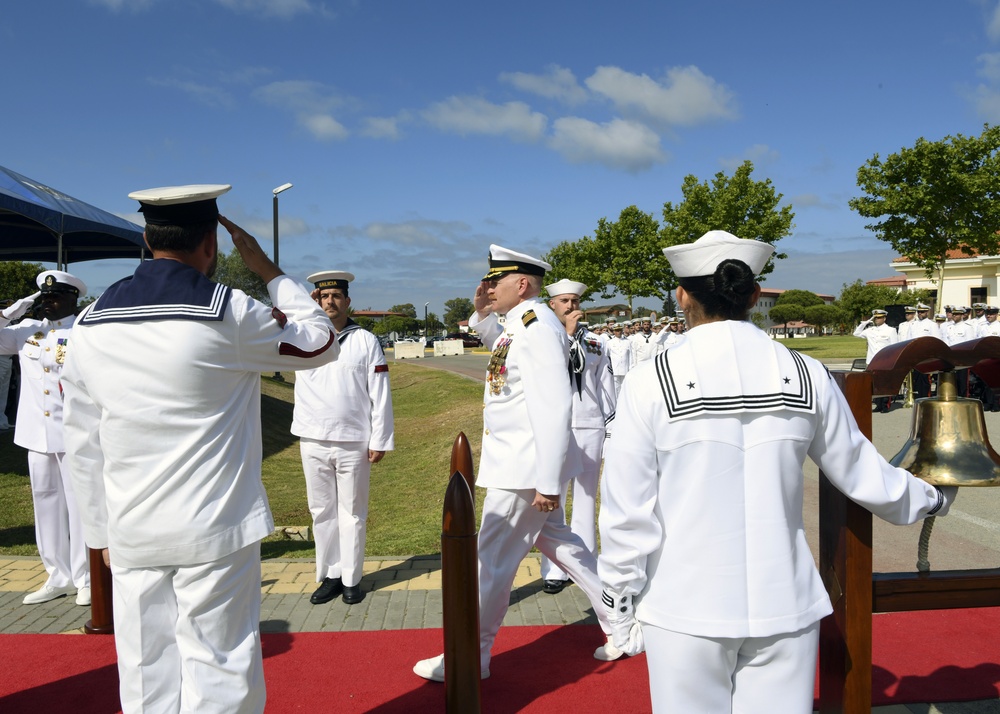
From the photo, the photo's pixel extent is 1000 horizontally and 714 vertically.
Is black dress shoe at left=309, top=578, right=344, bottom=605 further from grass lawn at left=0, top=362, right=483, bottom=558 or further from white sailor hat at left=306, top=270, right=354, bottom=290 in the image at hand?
white sailor hat at left=306, top=270, right=354, bottom=290

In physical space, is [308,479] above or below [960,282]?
below

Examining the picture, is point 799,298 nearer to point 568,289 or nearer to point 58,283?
point 568,289

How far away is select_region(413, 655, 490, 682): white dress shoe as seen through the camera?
377 centimetres

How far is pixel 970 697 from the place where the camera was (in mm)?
3492

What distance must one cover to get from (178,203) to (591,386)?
4212 millimetres

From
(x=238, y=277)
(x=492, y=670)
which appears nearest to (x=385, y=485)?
(x=492, y=670)

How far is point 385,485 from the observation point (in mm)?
10602

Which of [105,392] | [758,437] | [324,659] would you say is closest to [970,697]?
[758,437]

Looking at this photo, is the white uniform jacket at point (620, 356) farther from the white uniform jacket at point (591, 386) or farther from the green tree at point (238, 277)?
the green tree at point (238, 277)

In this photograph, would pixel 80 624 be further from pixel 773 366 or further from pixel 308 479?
pixel 773 366

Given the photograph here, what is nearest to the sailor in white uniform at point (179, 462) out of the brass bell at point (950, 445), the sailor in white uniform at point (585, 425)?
the brass bell at point (950, 445)

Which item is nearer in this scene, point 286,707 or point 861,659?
point 861,659

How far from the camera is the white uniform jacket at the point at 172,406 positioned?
2.41 m

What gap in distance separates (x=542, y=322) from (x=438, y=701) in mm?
1910
